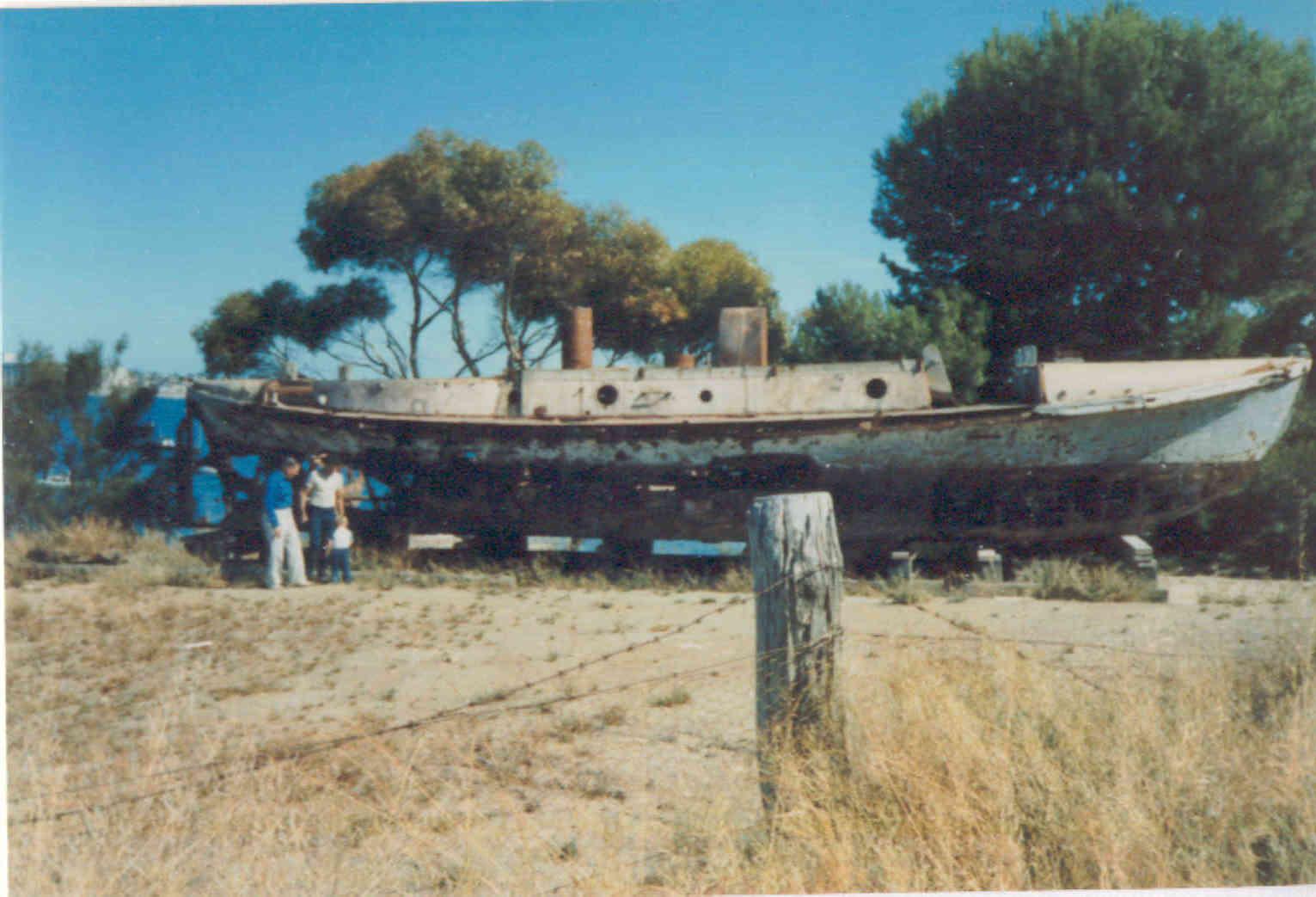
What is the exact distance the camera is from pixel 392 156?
34.9ft

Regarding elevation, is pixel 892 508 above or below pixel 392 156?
below

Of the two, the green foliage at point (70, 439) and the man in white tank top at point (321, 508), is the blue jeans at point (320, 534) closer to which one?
the man in white tank top at point (321, 508)

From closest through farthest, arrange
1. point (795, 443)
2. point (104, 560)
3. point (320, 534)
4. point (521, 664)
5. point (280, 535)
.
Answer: point (521, 664), point (104, 560), point (280, 535), point (320, 534), point (795, 443)

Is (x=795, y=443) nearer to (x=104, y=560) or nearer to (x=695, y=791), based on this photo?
(x=695, y=791)

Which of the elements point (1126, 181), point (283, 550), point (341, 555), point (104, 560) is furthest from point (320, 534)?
point (1126, 181)

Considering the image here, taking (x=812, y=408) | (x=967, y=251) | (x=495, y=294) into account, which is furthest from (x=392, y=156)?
(x=967, y=251)

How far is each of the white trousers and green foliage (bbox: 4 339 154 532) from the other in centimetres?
173

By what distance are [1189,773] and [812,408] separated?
725cm

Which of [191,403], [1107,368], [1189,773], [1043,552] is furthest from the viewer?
[191,403]

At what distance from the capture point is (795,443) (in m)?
10.3

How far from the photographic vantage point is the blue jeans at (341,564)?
9281 millimetres

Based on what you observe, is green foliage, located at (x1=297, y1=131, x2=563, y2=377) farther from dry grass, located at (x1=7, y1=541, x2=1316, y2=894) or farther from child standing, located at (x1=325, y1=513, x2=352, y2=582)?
dry grass, located at (x1=7, y1=541, x2=1316, y2=894)

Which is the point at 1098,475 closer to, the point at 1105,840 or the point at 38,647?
the point at 1105,840

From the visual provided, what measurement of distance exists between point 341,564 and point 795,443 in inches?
194
